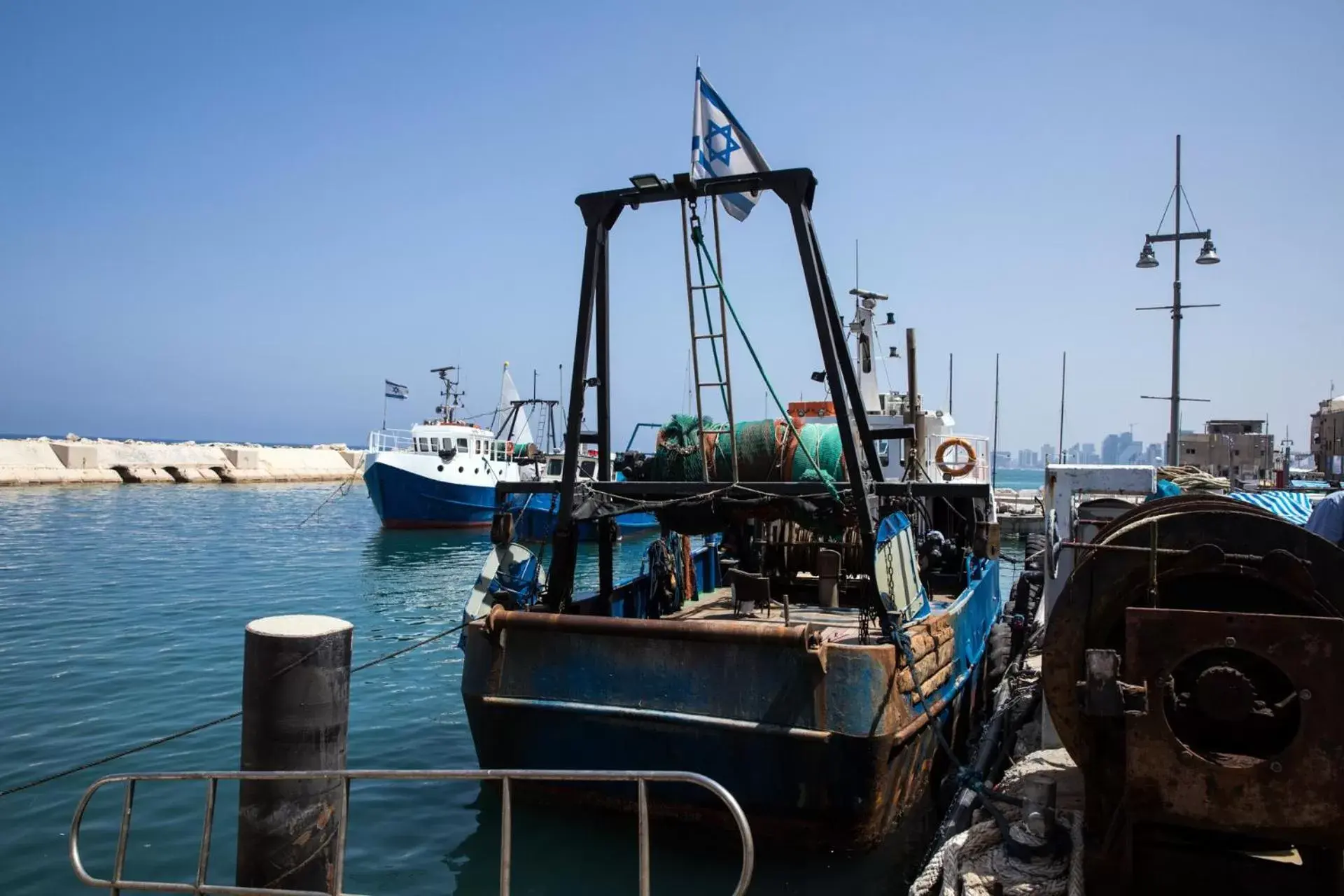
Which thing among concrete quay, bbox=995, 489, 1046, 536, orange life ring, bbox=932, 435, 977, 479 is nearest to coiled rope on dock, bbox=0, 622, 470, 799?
orange life ring, bbox=932, 435, 977, 479

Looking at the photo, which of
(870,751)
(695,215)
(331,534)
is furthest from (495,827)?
(331,534)

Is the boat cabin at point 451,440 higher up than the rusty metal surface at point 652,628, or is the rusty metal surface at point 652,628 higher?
the boat cabin at point 451,440

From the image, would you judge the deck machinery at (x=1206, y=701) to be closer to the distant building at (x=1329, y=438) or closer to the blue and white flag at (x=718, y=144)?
the blue and white flag at (x=718, y=144)

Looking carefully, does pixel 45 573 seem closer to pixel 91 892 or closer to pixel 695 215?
pixel 91 892

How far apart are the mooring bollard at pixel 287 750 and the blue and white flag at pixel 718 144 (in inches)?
198

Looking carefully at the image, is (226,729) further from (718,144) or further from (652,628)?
(718,144)

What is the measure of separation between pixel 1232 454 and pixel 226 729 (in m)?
36.5

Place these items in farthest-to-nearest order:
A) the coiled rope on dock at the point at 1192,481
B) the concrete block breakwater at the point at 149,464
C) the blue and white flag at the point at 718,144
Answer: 1. the concrete block breakwater at the point at 149,464
2. the coiled rope on dock at the point at 1192,481
3. the blue and white flag at the point at 718,144

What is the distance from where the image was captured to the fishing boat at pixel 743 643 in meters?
6.63

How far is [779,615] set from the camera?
9688mm

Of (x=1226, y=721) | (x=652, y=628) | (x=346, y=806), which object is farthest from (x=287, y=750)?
(x=1226, y=721)

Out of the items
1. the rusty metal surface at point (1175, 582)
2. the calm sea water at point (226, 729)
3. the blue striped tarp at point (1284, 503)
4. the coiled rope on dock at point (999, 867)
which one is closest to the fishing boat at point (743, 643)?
the calm sea water at point (226, 729)

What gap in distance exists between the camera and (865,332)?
20.6 metres

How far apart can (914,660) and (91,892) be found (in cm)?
662
